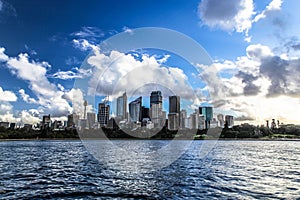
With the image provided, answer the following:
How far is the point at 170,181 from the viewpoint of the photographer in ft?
87.1

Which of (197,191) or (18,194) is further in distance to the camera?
(197,191)

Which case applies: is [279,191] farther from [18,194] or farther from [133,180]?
[18,194]

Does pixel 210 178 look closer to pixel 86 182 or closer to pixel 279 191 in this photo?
pixel 279 191

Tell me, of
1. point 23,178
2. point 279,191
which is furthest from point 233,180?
point 23,178

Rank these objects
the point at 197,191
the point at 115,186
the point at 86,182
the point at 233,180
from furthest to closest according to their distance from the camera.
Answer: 1. the point at 233,180
2. the point at 86,182
3. the point at 115,186
4. the point at 197,191

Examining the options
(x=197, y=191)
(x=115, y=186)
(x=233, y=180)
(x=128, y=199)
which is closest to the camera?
(x=128, y=199)

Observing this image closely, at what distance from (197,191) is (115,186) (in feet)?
22.9

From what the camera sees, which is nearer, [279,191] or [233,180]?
[279,191]

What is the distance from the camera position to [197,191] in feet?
72.5

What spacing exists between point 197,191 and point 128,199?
612 centimetres

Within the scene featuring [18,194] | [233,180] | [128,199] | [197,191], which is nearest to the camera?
[128,199]

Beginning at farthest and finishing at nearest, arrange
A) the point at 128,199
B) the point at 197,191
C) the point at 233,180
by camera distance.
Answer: the point at 233,180, the point at 197,191, the point at 128,199

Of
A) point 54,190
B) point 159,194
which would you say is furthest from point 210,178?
point 54,190

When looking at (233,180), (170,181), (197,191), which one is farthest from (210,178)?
(197,191)
